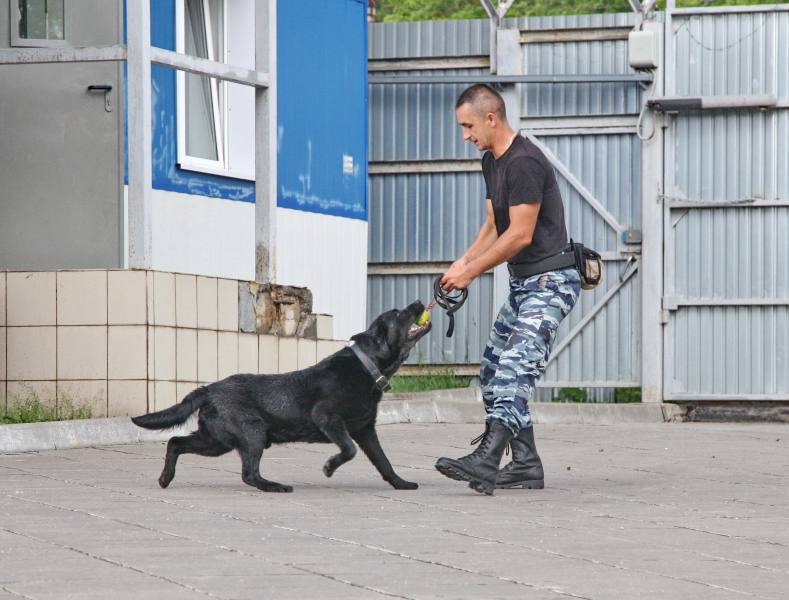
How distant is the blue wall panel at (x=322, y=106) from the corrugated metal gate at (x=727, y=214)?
286cm

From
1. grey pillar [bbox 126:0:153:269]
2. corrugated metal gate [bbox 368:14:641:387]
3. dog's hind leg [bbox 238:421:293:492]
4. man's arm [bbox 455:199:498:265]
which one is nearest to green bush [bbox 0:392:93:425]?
grey pillar [bbox 126:0:153:269]

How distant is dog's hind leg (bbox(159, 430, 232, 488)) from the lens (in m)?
7.73

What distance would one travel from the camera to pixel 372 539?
6.01 metres

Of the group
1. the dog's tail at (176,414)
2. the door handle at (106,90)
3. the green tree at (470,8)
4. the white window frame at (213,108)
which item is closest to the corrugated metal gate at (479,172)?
the white window frame at (213,108)

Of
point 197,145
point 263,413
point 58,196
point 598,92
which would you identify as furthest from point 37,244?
point 598,92

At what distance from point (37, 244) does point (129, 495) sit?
15.9 ft

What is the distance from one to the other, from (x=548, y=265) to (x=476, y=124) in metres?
0.78

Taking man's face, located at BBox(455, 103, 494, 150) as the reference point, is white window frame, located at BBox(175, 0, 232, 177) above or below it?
above

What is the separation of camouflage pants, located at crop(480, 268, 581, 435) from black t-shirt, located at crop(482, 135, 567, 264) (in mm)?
143

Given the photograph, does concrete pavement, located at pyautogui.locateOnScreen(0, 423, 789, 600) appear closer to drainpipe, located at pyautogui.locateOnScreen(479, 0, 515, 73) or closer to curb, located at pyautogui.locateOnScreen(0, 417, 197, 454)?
curb, located at pyautogui.locateOnScreen(0, 417, 197, 454)

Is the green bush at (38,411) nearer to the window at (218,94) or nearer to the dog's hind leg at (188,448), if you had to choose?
the window at (218,94)

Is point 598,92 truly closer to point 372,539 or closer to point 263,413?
point 263,413

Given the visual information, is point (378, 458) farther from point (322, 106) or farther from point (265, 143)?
point (322, 106)

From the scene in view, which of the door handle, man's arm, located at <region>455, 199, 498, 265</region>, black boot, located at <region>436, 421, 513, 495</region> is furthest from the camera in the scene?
the door handle
